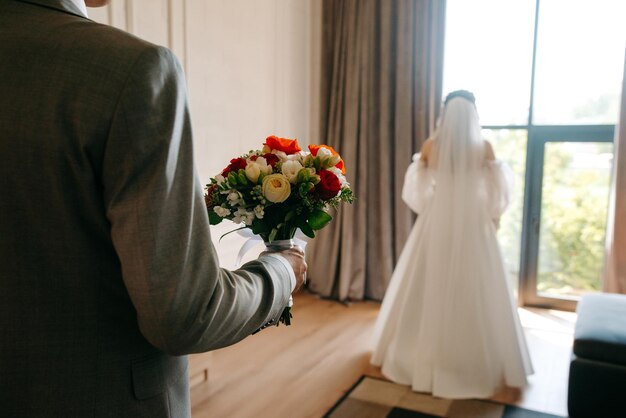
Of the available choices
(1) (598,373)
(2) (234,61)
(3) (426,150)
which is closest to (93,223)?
(1) (598,373)

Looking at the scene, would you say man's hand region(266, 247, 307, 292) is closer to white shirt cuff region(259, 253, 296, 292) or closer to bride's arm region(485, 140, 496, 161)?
white shirt cuff region(259, 253, 296, 292)

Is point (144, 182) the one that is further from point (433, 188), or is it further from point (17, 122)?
point (433, 188)

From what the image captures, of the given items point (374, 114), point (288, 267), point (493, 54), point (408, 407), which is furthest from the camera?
point (374, 114)

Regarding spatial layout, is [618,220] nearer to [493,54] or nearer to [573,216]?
[573,216]

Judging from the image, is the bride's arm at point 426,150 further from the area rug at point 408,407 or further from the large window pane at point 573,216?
the large window pane at point 573,216

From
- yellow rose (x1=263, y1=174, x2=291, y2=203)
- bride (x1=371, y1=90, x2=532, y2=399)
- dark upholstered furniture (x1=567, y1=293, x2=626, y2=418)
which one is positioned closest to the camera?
yellow rose (x1=263, y1=174, x2=291, y2=203)

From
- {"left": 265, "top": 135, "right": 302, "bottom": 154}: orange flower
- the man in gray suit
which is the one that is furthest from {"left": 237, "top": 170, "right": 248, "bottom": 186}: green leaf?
the man in gray suit

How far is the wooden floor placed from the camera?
2.72 metres

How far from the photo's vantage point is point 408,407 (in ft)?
8.75

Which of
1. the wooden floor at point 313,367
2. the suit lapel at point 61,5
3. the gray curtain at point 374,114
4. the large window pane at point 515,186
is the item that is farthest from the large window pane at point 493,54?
the suit lapel at point 61,5

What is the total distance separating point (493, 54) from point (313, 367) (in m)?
3.24

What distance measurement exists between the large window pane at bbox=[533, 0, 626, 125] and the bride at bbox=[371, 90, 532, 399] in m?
1.71

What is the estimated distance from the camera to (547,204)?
4.56 metres

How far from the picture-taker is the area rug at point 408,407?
8.50 feet
